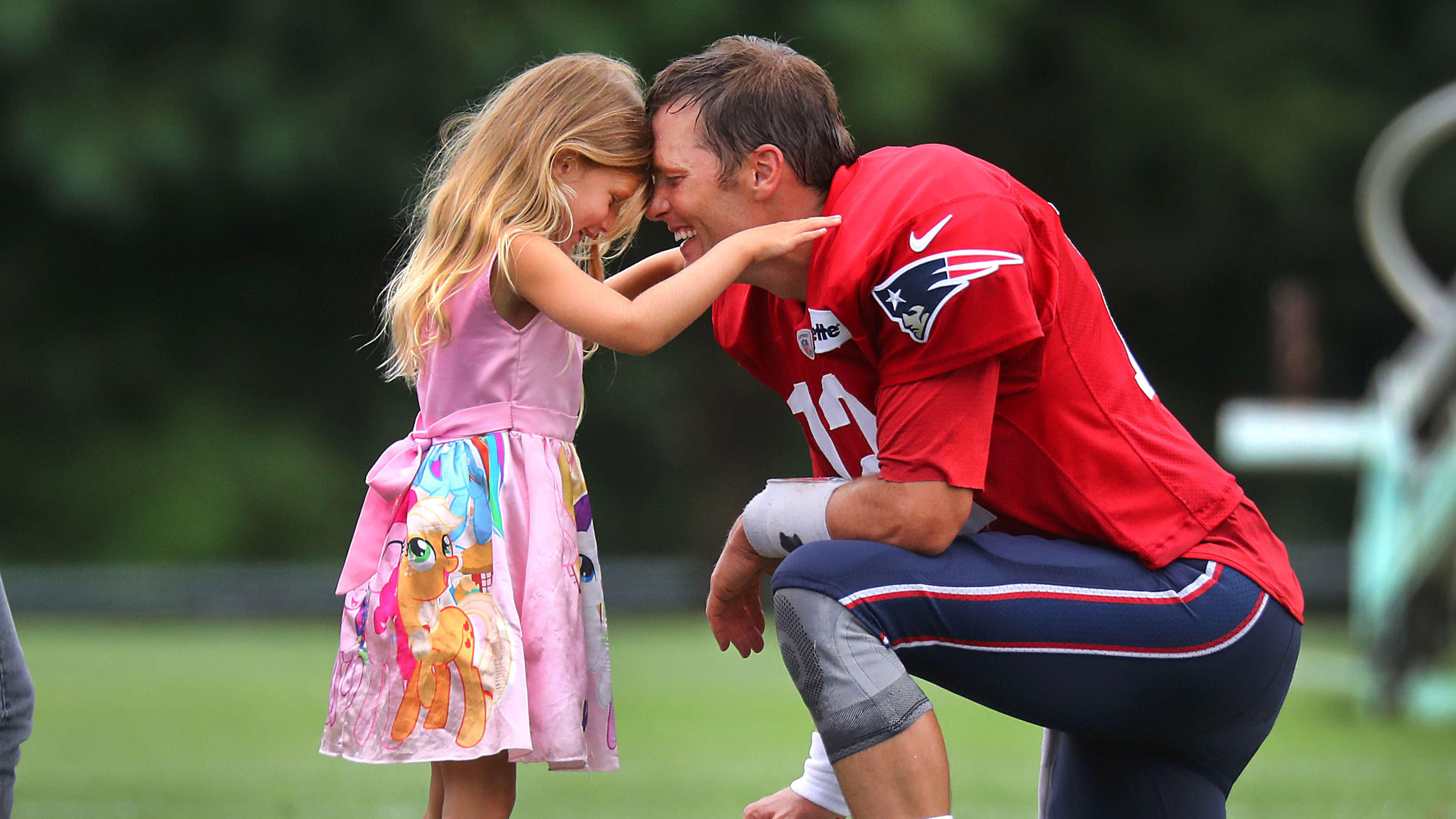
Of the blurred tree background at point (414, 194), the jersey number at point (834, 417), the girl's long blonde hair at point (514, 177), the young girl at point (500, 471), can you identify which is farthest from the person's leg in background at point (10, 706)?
the blurred tree background at point (414, 194)

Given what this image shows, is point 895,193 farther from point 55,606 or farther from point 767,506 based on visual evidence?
point 55,606

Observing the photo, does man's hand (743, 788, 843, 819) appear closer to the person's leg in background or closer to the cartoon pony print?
the cartoon pony print

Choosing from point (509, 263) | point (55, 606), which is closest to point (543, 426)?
point (509, 263)

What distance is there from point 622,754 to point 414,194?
934 cm

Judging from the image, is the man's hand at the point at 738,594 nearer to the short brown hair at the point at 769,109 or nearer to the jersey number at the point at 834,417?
the jersey number at the point at 834,417

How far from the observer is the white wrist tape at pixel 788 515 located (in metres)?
2.58

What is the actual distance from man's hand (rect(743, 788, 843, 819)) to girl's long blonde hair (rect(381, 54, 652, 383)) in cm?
98

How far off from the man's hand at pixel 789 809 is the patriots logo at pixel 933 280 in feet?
2.97

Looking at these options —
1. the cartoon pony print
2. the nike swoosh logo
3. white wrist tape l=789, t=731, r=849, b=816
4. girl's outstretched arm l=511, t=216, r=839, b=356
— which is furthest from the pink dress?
the nike swoosh logo

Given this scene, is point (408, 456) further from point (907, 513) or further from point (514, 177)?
point (907, 513)

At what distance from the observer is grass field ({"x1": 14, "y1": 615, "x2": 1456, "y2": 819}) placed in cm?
501

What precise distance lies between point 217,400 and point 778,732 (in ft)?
39.0

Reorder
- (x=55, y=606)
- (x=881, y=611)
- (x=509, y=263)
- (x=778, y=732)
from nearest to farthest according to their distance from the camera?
(x=881, y=611) < (x=509, y=263) < (x=778, y=732) < (x=55, y=606)

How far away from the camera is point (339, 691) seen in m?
2.95
